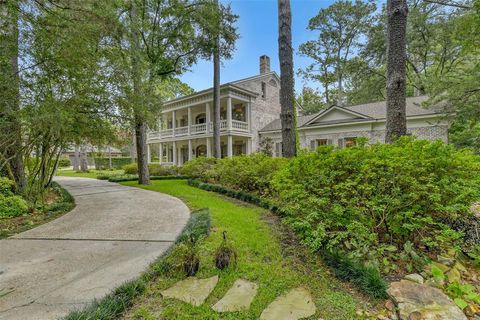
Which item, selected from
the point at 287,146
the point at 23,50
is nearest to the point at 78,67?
the point at 23,50

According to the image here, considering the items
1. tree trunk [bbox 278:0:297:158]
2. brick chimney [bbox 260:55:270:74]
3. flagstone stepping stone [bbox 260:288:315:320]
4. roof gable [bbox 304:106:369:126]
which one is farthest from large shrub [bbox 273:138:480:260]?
brick chimney [bbox 260:55:270:74]

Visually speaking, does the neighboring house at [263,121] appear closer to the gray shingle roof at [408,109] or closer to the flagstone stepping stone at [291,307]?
the gray shingle roof at [408,109]

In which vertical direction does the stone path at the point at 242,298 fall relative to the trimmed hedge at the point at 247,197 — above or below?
below

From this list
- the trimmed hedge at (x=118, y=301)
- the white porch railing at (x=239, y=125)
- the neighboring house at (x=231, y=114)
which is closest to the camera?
the trimmed hedge at (x=118, y=301)

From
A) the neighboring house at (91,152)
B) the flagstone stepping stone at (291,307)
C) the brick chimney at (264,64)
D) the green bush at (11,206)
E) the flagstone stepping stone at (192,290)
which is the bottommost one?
the flagstone stepping stone at (291,307)

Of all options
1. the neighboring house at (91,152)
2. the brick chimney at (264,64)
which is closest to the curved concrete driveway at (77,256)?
the neighboring house at (91,152)

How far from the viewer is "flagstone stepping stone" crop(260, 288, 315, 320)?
6.80 ft

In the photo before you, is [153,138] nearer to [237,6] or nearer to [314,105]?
[237,6]

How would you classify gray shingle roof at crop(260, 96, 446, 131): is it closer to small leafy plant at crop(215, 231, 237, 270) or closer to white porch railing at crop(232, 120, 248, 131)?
white porch railing at crop(232, 120, 248, 131)

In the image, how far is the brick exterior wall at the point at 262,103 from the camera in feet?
63.4

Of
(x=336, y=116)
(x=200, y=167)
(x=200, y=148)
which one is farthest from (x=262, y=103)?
(x=200, y=167)

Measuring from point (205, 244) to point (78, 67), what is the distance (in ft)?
16.6

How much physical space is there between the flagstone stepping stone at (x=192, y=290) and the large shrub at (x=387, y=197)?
1284mm

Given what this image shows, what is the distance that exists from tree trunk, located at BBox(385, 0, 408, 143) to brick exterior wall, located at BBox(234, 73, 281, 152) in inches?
540
